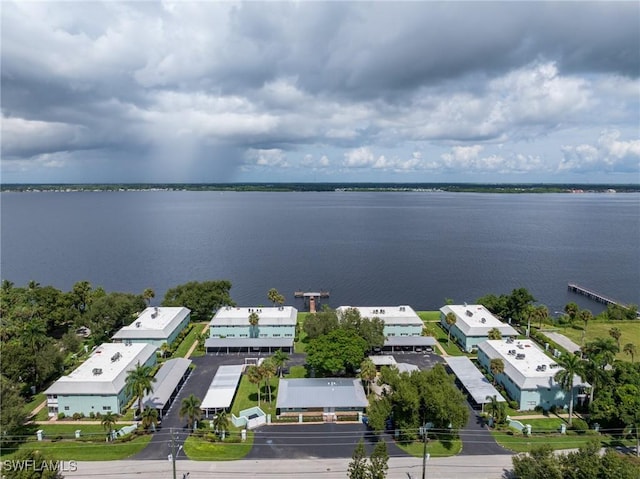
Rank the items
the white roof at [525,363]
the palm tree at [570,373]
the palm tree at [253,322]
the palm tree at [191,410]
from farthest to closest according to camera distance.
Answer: the palm tree at [253,322] < the white roof at [525,363] < the palm tree at [570,373] < the palm tree at [191,410]

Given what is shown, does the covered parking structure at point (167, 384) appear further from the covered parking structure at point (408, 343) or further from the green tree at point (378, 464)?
the covered parking structure at point (408, 343)

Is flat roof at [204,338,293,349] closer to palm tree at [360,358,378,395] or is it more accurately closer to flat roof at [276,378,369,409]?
flat roof at [276,378,369,409]

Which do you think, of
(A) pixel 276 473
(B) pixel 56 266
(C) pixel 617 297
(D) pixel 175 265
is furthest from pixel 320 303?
(B) pixel 56 266

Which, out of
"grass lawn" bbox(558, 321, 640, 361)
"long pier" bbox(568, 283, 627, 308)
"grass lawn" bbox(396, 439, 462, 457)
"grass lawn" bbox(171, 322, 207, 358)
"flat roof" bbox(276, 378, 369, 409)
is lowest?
"long pier" bbox(568, 283, 627, 308)

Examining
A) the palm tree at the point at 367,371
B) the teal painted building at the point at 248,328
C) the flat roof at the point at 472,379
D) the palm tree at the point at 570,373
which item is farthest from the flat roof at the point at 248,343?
the palm tree at the point at 570,373

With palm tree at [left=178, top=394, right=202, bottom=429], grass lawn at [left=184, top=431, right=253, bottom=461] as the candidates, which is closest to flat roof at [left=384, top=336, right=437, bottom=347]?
grass lawn at [left=184, top=431, right=253, bottom=461]

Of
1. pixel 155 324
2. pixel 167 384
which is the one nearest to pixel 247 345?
pixel 167 384

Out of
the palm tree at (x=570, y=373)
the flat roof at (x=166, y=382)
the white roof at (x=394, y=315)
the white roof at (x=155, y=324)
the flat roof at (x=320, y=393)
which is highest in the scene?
the palm tree at (x=570, y=373)
